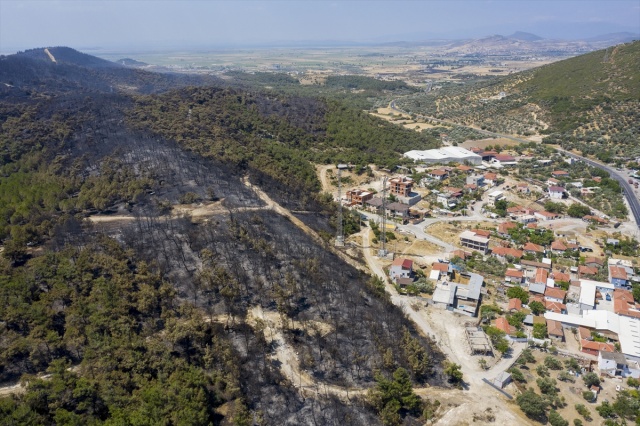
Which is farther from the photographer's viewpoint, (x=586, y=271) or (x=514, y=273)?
(x=586, y=271)

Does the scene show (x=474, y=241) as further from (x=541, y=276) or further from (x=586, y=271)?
(x=586, y=271)

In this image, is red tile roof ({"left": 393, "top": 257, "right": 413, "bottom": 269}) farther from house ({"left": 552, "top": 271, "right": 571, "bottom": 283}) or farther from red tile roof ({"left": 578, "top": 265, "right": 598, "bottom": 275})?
red tile roof ({"left": 578, "top": 265, "right": 598, "bottom": 275})

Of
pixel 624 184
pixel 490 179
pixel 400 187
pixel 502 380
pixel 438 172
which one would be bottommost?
pixel 502 380

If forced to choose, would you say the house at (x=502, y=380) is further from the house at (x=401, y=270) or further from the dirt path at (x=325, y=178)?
the dirt path at (x=325, y=178)

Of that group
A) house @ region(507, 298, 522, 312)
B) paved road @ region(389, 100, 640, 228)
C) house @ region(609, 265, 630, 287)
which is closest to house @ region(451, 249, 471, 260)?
house @ region(507, 298, 522, 312)

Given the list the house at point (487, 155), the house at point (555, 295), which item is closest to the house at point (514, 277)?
the house at point (555, 295)

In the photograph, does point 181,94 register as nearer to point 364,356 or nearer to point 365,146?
point 365,146

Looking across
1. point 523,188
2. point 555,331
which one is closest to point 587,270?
point 555,331
